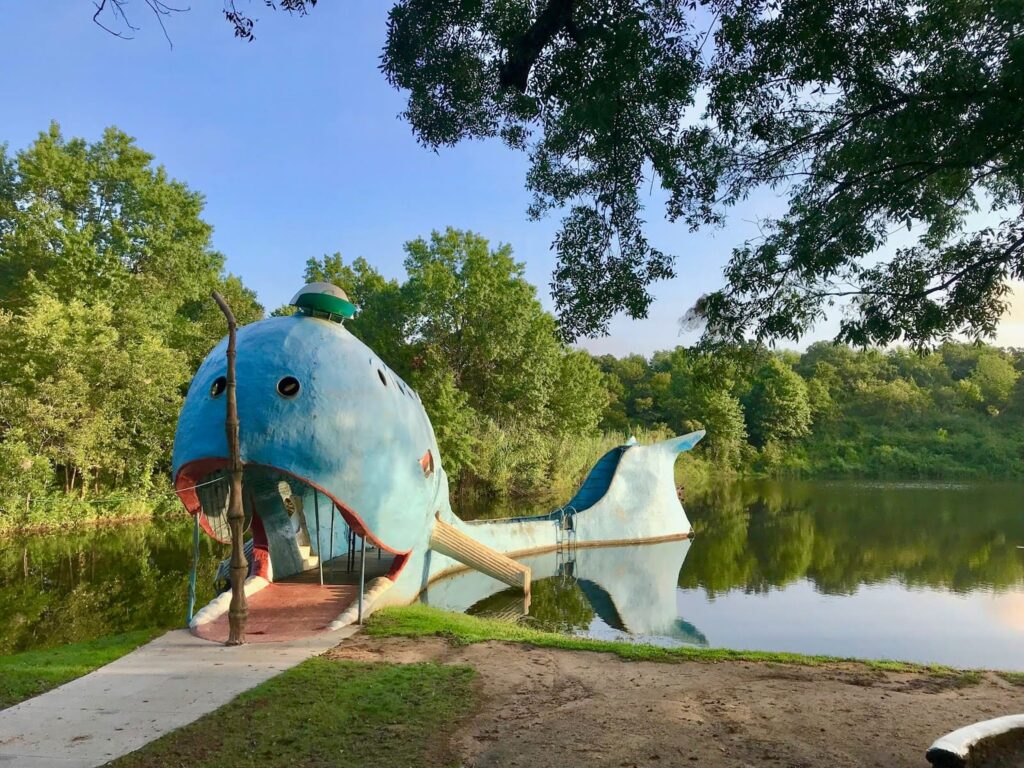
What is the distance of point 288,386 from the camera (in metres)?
9.01

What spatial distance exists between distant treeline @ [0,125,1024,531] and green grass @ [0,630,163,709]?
12.0 metres

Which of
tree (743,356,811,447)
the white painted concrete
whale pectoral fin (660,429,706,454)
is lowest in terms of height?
the white painted concrete

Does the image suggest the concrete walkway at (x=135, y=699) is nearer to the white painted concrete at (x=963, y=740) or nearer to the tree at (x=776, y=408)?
the white painted concrete at (x=963, y=740)

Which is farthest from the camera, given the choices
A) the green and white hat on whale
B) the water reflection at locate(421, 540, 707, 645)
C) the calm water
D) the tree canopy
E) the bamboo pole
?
the tree canopy

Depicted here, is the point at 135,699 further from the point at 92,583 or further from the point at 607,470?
the point at 607,470

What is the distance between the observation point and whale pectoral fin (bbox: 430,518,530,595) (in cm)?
1238

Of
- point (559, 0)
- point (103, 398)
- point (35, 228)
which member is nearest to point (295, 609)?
point (559, 0)

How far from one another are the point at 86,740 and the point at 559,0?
6223 millimetres

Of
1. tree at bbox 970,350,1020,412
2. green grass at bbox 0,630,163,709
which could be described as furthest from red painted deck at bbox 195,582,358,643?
tree at bbox 970,350,1020,412

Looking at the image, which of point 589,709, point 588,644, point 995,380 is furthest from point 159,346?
point 995,380

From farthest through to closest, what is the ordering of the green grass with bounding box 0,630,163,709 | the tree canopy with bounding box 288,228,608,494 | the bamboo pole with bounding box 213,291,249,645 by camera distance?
1. the tree canopy with bounding box 288,228,608,494
2. the bamboo pole with bounding box 213,291,249,645
3. the green grass with bounding box 0,630,163,709

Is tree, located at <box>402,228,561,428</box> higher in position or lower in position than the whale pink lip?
higher

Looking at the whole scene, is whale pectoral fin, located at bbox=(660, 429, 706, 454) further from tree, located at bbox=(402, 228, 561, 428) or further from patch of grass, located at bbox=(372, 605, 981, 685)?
patch of grass, located at bbox=(372, 605, 981, 685)

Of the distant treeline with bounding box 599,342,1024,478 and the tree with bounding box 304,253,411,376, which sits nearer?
the tree with bounding box 304,253,411,376
